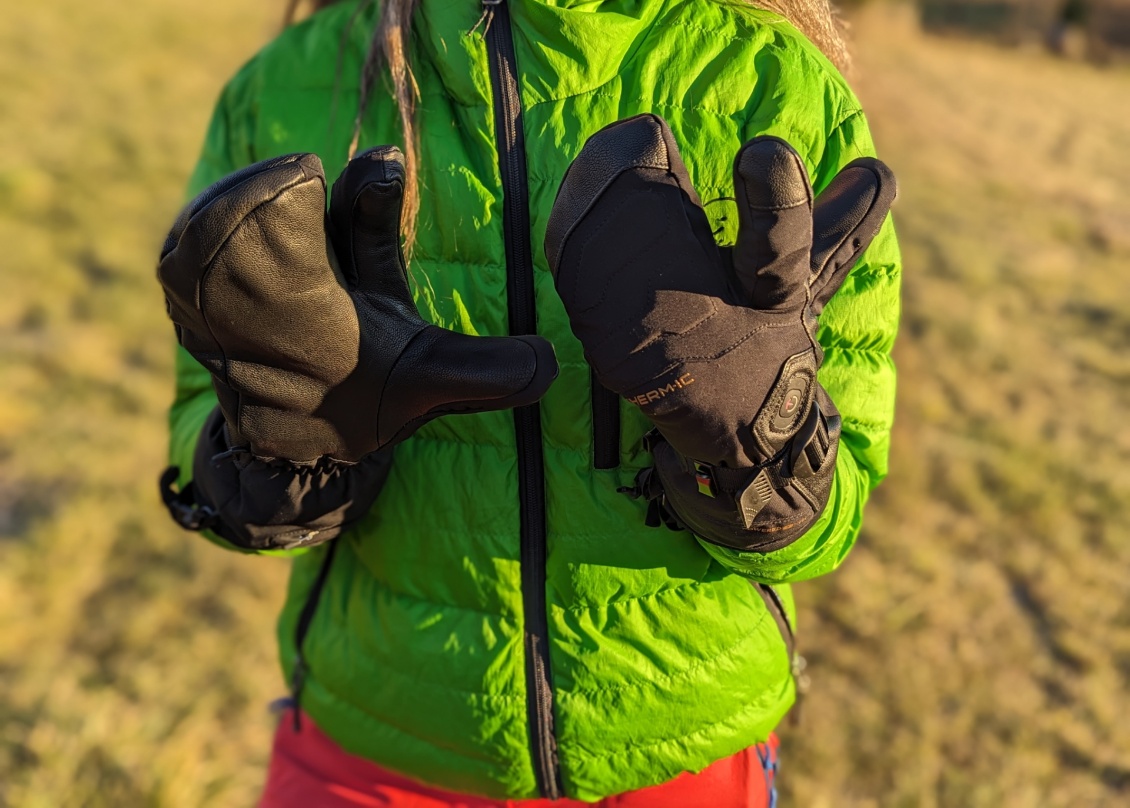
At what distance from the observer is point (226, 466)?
3.90ft

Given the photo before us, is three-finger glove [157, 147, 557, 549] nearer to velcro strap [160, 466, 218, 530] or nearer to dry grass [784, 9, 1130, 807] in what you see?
velcro strap [160, 466, 218, 530]

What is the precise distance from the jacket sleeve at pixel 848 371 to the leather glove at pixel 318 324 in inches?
13.9

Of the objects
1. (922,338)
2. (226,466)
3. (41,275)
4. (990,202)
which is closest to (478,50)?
(226,466)

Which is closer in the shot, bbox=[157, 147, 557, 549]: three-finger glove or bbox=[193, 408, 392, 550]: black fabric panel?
bbox=[157, 147, 557, 549]: three-finger glove

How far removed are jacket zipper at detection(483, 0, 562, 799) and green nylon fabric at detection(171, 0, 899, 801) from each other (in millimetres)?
11

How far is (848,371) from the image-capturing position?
111cm

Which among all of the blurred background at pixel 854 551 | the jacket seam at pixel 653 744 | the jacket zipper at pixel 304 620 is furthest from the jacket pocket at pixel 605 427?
the blurred background at pixel 854 551

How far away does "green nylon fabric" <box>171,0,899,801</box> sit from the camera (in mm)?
1073

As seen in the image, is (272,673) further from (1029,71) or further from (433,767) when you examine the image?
(1029,71)

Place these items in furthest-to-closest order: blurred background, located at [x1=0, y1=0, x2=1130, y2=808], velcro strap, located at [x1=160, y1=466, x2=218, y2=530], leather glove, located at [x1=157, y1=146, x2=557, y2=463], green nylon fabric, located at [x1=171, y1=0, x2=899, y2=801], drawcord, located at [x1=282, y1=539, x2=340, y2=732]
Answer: blurred background, located at [x1=0, y1=0, x2=1130, y2=808] → drawcord, located at [x1=282, y1=539, x2=340, y2=732] → velcro strap, located at [x1=160, y1=466, x2=218, y2=530] → green nylon fabric, located at [x1=171, y1=0, x2=899, y2=801] → leather glove, located at [x1=157, y1=146, x2=557, y2=463]

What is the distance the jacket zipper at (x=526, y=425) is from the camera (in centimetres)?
Answer: 108

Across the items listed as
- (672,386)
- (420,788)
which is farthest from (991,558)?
(672,386)

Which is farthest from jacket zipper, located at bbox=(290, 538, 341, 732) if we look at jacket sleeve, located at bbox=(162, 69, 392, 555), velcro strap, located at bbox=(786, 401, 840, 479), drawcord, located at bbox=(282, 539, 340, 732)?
velcro strap, located at bbox=(786, 401, 840, 479)

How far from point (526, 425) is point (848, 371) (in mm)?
384
